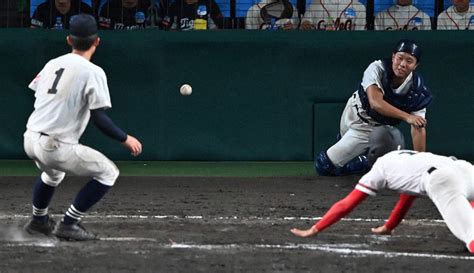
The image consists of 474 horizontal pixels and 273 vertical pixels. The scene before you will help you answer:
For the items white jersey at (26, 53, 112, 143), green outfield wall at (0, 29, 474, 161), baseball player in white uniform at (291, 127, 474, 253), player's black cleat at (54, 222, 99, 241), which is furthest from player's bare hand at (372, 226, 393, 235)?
green outfield wall at (0, 29, 474, 161)

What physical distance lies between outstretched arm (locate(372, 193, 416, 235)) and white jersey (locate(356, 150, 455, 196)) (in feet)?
1.10

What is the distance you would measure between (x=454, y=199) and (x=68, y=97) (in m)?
2.60

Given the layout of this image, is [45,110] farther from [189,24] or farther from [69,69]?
[189,24]

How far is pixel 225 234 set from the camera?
807cm

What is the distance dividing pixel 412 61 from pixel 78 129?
3863 millimetres

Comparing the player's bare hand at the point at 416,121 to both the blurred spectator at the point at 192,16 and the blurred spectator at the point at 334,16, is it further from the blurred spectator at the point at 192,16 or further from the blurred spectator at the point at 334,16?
the blurred spectator at the point at 192,16

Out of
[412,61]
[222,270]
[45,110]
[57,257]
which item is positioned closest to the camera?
[222,270]

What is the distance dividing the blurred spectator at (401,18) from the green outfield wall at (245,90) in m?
0.30

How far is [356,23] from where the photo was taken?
43.7ft

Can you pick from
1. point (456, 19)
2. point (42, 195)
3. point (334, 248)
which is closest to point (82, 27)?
point (42, 195)

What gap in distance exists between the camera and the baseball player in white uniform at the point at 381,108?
10359mm

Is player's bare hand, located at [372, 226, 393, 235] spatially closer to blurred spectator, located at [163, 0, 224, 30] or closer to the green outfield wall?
the green outfield wall

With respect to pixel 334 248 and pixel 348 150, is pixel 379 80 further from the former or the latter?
pixel 334 248

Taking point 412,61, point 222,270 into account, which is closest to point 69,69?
point 222,270
